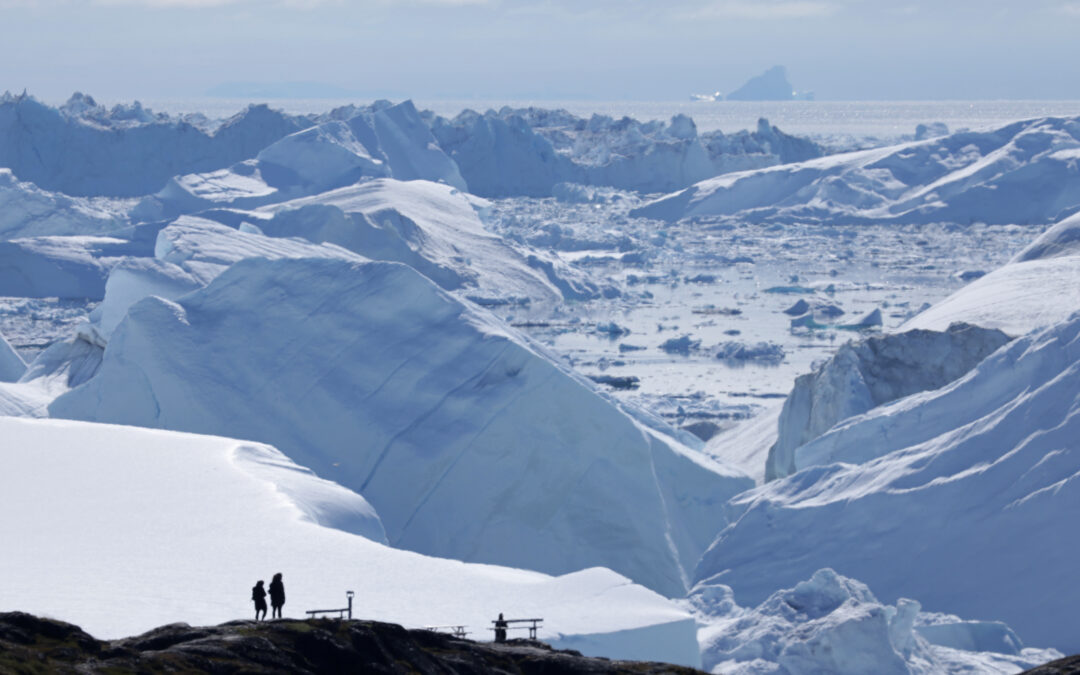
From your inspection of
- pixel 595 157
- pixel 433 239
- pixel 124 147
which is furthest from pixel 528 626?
pixel 595 157

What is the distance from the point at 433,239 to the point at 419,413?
1415 centimetres

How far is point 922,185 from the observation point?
4109 cm

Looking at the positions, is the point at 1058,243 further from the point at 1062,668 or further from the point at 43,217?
the point at 43,217

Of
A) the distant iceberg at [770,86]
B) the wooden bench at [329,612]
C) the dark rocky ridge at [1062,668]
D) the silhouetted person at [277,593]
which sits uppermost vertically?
the distant iceberg at [770,86]

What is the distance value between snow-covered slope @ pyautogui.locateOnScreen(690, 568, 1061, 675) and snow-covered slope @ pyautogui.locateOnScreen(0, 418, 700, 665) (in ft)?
1.30

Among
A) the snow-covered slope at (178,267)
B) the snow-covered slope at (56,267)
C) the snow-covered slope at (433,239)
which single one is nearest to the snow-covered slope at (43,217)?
the snow-covered slope at (56,267)

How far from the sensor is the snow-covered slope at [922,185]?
3844cm

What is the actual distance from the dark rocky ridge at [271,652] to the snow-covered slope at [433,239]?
18.3 metres

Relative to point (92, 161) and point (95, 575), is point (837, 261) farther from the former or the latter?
point (95, 575)

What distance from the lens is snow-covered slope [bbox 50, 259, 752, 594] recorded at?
42.7 ft

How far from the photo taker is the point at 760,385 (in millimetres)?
20891

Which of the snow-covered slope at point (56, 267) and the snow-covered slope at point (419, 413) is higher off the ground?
the snow-covered slope at point (56, 267)

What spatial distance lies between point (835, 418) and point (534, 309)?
45.5 feet

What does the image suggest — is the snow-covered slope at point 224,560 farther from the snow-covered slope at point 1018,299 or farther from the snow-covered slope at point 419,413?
the snow-covered slope at point 1018,299
